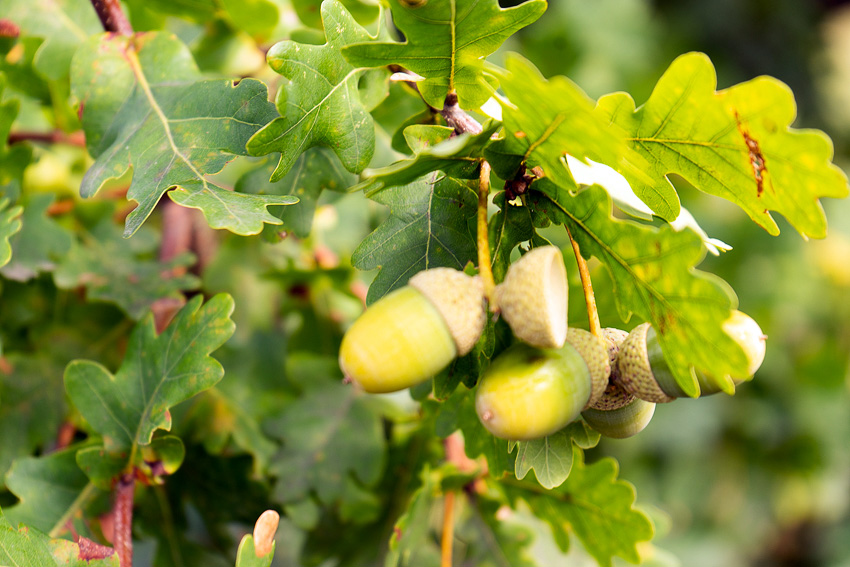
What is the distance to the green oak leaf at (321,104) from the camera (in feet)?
2.09

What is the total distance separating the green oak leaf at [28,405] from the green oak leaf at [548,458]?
0.73 m

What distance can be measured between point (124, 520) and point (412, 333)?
504mm

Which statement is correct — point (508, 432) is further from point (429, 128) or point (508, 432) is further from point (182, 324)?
point (182, 324)

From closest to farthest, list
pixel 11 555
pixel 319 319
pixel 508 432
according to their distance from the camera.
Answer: pixel 508 432
pixel 11 555
pixel 319 319

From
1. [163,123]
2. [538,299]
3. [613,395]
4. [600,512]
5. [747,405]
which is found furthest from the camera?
[747,405]

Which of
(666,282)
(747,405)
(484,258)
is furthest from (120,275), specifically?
(747,405)

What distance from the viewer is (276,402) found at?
1168mm

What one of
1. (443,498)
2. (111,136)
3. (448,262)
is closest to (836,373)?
(443,498)

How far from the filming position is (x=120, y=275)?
3.49ft

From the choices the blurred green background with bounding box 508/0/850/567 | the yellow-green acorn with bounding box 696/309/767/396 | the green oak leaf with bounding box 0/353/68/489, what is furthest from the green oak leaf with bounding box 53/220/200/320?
the blurred green background with bounding box 508/0/850/567

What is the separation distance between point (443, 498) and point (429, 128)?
699 millimetres

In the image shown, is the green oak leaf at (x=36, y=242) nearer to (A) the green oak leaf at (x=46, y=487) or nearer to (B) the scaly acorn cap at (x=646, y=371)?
(A) the green oak leaf at (x=46, y=487)

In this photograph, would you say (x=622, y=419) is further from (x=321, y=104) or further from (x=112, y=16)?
(x=112, y=16)

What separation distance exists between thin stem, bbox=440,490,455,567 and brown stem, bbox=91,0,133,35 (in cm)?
79
